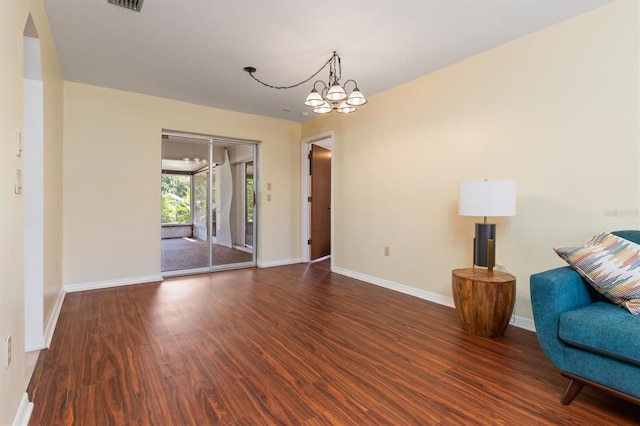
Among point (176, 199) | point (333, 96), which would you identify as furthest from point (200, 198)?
point (333, 96)

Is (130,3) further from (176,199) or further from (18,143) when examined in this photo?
(176,199)

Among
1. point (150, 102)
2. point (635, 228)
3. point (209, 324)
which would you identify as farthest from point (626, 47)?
point (150, 102)

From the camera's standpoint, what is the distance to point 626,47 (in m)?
2.19

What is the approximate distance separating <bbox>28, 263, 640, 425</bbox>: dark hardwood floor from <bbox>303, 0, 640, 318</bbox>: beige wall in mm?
793

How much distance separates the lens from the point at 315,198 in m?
5.74

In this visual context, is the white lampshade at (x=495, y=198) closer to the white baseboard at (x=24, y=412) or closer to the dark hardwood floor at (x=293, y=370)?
the dark hardwood floor at (x=293, y=370)

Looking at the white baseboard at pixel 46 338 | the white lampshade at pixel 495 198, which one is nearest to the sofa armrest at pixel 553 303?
the white lampshade at pixel 495 198

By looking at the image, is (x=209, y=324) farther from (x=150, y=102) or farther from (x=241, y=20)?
(x=150, y=102)

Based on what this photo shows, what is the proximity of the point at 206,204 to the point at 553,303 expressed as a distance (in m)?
4.55

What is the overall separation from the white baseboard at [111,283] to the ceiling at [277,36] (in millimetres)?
2447

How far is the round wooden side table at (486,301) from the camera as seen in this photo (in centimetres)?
243

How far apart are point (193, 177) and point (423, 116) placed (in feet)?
11.5

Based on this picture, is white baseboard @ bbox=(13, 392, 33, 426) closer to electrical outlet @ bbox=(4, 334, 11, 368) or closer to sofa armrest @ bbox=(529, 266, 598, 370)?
electrical outlet @ bbox=(4, 334, 11, 368)

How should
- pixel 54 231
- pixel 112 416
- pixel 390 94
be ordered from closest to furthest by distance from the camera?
pixel 112 416 → pixel 54 231 → pixel 390 94
